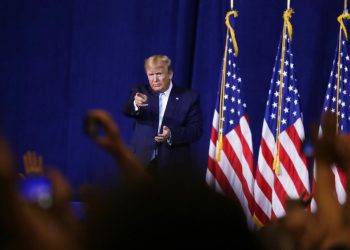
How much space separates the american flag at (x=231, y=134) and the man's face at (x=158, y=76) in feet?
2.39

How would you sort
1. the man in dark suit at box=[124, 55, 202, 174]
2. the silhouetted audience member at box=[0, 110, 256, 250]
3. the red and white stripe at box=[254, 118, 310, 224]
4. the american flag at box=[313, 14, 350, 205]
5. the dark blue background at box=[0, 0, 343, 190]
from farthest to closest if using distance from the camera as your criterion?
the dark blue background at box=[0, 0, 343, 190] < the american flag at box=[313, 14, 350, 205] < the red and white stripe at box=[254, 118, 310, 224] < the man in dark suit at box=[124, 55, 202, 174] < the silhouetted audience member at box=[0, 110, 256, 250]

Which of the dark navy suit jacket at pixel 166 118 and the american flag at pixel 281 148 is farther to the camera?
the american flag at pixel 281 148

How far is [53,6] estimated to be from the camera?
4.88 metres

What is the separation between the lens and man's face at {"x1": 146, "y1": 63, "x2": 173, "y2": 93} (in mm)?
3311

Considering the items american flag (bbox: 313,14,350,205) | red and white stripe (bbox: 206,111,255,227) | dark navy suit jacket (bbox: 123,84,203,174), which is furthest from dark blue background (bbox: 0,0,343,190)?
dark navy suit jacket (bbox: 123,84,203,174)

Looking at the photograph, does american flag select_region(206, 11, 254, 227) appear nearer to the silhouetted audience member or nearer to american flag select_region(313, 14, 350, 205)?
american flag select_region(313, 14, 350, 205)

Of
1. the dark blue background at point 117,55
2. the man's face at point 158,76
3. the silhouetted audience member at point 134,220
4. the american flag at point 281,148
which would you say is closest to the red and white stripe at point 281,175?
the american flag at point 281,148

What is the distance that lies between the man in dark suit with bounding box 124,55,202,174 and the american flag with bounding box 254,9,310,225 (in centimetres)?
76

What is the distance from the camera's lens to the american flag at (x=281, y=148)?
3.84 metres

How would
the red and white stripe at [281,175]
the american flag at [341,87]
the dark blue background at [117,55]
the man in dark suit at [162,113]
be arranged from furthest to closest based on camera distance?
1. the dark blue background at [117,55]
2. the american flag at [341,87]
3. the red and white stripe at [281,175]
4. the man in dark suit at [162,113]

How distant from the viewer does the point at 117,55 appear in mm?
4852

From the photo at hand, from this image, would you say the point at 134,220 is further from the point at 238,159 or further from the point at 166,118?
the point at 238,159

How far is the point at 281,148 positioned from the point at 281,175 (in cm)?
18

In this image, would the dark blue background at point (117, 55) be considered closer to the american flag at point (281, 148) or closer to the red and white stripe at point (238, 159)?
the american flag at point (281, 148)
